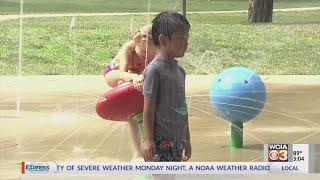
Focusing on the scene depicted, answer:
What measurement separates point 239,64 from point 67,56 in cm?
134

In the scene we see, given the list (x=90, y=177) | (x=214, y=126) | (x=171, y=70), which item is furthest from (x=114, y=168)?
(x=214, y=126)

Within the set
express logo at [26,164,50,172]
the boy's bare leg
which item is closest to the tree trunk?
the boy's bare leg

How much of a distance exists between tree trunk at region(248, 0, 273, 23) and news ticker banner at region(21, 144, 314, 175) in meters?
1.68

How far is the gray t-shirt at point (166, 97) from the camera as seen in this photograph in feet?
10.7

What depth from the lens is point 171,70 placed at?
3309 mm

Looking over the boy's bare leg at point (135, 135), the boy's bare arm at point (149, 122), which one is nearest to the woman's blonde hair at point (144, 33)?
the boy's bare leg at point (135, 135)

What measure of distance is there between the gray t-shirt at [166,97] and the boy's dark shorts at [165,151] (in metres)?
0.02

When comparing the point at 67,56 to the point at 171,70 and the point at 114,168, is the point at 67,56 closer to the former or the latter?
the point at 114,168

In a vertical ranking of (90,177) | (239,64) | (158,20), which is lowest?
(90,177)

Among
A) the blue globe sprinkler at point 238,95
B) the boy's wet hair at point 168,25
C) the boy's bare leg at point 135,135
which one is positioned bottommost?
the boy's bare leg at point 135,135

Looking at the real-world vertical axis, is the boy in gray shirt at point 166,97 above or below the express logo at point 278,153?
above

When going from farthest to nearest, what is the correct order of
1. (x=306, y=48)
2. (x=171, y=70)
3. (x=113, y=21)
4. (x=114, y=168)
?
(x=306, y=48) < (x=113, y=21) < (x=114, y=168) < (x=171, y=70)

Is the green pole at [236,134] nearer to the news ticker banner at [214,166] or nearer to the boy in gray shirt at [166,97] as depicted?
the news ticker banner at [214,166]

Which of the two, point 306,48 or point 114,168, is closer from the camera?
point 114,168
